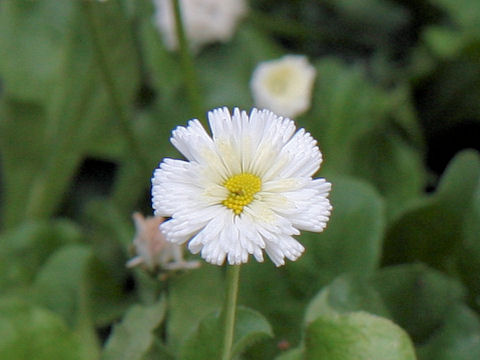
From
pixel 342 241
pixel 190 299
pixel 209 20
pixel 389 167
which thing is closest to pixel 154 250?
pixel 190 299

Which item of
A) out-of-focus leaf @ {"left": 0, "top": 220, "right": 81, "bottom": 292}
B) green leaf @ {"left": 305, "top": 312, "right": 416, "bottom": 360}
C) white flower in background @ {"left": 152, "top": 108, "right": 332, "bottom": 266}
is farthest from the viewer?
out-of-focus leaf @ {"left": 0, "top": 220, "right": 81, "bottom": 292}

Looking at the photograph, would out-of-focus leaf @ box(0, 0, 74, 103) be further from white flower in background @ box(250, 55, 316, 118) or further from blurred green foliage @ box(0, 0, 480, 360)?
white flower in background @ box(250, 55, 316, 118)

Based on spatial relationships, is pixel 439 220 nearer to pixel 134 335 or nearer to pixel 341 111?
pixel 341 111

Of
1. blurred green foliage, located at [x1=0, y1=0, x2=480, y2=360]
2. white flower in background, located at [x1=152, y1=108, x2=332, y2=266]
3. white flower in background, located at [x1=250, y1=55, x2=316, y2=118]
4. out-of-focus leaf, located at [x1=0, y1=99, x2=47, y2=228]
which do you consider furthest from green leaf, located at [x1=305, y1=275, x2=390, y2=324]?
out-of-focus leaf, located at [x1=0, y1=99, x2=47, y2=228]

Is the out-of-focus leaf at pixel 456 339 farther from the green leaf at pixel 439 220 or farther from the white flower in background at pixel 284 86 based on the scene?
the white flower in background at pixel 284 86

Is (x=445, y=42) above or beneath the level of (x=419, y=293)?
above

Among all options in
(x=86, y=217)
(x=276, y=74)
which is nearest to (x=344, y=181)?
(x=276, y=74)
